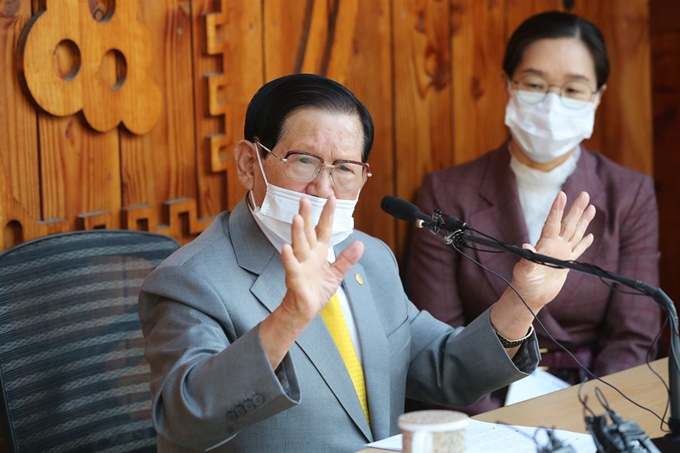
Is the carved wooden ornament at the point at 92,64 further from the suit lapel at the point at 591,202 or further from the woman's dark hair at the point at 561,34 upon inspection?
the suit lapel at the point at 591,202

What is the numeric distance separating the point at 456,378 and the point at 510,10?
184 centimetres

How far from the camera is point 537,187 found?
9.46ft

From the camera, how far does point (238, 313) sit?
1702 mm

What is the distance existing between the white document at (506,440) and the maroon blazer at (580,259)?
1097 millimetres

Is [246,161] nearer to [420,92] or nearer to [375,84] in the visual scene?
[375,84]

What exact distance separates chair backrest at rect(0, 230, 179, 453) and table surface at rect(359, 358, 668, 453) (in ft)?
2.36

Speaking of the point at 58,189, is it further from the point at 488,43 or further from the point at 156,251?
the point at 488,43

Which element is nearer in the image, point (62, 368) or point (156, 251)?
point (62, 368)

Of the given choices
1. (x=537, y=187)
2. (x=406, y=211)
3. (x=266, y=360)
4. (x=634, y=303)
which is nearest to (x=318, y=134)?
(x=406, y=211)

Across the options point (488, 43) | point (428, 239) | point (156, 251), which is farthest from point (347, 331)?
point (488, 43)

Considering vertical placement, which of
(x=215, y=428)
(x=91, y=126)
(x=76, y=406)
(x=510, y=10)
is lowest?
(x=76, y=406)

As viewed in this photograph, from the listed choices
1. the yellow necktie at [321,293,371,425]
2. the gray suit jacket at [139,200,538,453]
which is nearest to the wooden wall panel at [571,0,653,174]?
the gray suit jacket at [139,200,538,453]

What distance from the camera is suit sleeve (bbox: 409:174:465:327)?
277 cm

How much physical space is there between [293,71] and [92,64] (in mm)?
704
